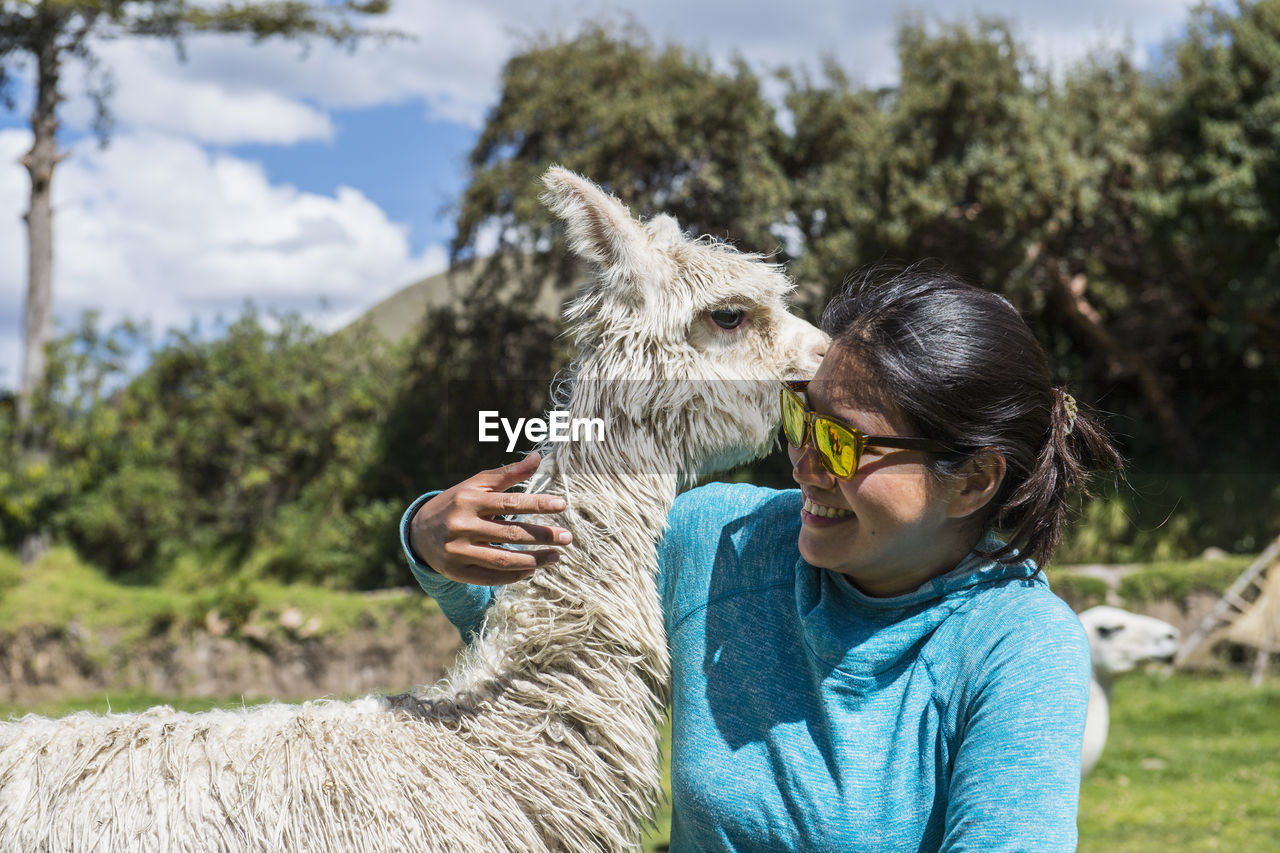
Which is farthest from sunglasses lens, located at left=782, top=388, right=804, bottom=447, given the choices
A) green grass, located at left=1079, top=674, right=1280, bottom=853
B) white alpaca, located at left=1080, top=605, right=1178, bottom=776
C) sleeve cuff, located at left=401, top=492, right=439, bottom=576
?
green grass, located at left=1079, top=674, right=1280, bottom=853

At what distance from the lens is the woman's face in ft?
5.17

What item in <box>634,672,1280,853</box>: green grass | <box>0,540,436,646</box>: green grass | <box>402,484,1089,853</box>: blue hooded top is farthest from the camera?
<box>0,540,436,646</box>: green grass

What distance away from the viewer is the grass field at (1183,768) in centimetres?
543

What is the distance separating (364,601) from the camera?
9.29 metres

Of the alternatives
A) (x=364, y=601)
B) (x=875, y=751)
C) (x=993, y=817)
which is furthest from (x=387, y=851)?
(x=364, y=601)

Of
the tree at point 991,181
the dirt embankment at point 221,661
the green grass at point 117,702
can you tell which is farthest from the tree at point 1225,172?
the green grass at point 117,702

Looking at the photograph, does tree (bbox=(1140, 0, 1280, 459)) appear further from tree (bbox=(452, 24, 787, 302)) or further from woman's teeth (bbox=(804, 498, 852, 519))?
woman's teeth (bbox=(804, 498, 852, 519))

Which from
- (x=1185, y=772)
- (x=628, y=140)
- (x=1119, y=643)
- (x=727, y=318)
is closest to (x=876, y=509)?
(x=727, y=318)

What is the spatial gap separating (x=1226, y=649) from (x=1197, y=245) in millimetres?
4437

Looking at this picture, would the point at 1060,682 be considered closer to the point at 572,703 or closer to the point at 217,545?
the point at 572,703

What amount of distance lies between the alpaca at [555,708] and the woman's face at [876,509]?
0.34m

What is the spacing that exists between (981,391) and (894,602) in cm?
34

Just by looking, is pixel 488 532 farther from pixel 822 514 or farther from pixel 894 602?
pixel 894 602

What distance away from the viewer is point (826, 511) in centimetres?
163
